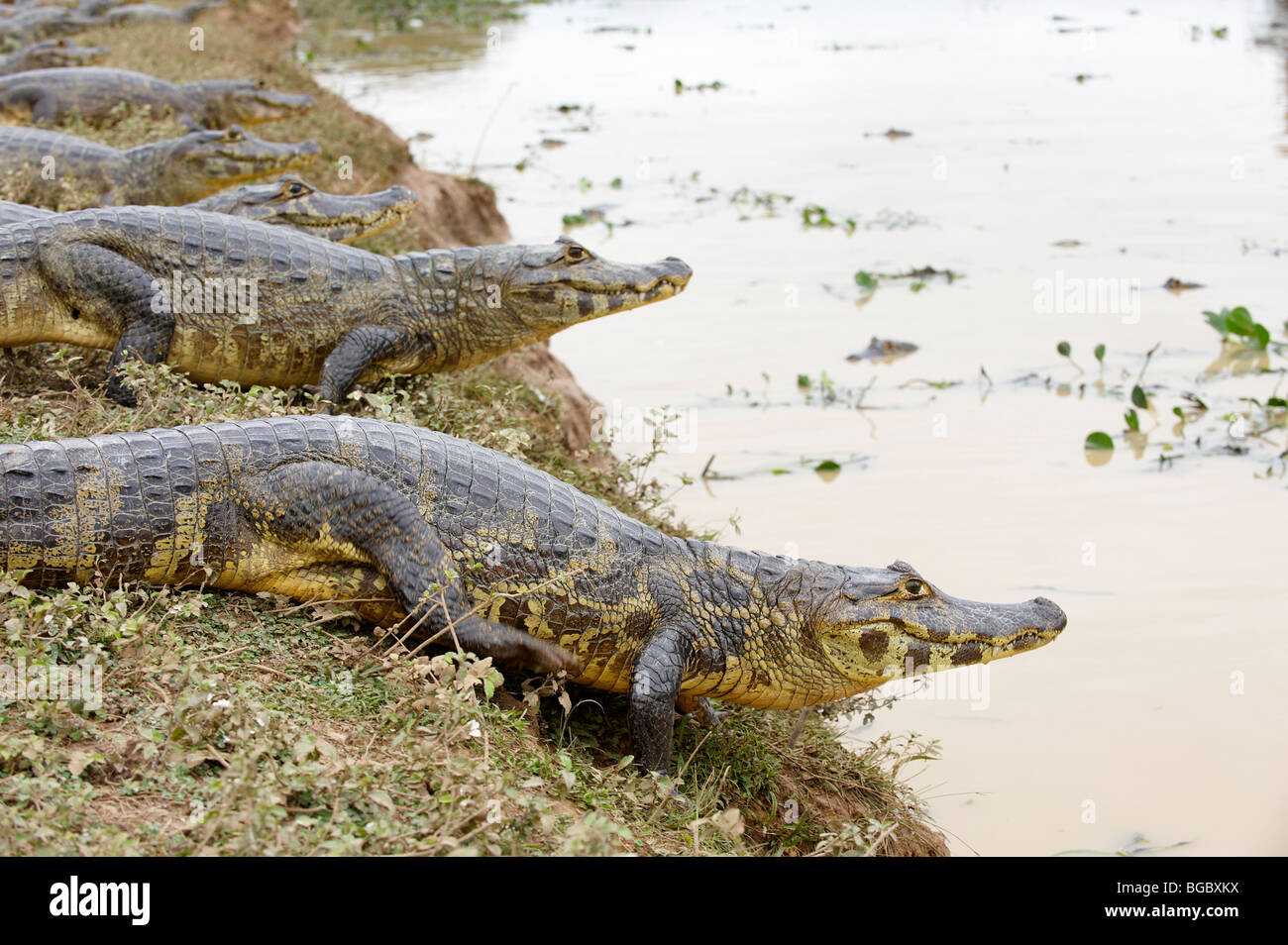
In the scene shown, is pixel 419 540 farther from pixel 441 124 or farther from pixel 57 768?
pixel 441 124

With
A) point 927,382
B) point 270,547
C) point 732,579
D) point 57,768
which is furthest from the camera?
point 927,382

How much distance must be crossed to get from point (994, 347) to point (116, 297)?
22.6ft

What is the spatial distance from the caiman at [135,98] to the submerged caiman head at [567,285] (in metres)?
5.04

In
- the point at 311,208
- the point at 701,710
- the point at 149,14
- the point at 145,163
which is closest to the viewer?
the point at 701,710

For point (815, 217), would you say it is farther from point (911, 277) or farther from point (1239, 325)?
point (1239, 325)

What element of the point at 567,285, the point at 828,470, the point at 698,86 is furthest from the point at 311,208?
the point at 698,86

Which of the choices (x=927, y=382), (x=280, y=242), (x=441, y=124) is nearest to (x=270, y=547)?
(x=280, y=242)

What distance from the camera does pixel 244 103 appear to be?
10633 millimetres

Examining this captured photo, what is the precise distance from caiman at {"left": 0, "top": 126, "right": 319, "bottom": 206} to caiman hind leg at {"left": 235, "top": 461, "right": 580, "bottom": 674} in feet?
15.3

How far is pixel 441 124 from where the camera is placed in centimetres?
1733

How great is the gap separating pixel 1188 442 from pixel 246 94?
808 centimetres

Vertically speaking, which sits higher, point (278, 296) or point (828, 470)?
point (278, 296)

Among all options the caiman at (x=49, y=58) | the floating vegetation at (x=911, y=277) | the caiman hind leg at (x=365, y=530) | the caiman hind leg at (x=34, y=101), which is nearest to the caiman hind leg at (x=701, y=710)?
the caiman hind leg at (x=365, y=530)

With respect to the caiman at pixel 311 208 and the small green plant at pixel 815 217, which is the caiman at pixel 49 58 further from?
the small green plant at pixel 815 217
